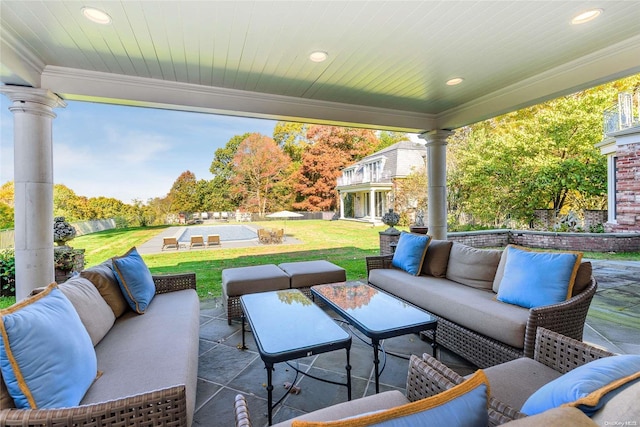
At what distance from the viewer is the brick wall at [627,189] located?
8.04m

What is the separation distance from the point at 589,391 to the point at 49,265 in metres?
4.89

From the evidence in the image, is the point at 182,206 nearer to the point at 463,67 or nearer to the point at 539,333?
the point at 463,67

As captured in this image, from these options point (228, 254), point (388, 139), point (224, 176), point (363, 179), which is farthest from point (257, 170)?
point (388, 139)

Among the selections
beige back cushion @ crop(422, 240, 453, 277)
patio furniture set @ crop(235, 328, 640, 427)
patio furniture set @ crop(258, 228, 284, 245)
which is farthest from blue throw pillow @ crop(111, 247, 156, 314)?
patio furniture set @ crop(258, 228, 284, 245)

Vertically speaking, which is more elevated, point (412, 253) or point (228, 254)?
point (412, 253)

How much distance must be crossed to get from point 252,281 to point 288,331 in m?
1.51

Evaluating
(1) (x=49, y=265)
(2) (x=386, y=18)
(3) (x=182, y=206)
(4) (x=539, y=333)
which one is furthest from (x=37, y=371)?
(3) (x=182, y=206)

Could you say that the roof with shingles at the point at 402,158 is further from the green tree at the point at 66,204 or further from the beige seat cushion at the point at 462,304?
the green tree at the point at 66,204

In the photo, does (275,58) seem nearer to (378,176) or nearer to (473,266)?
(473,266)

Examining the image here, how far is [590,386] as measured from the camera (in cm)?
93

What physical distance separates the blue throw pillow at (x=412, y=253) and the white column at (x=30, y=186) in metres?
4.36

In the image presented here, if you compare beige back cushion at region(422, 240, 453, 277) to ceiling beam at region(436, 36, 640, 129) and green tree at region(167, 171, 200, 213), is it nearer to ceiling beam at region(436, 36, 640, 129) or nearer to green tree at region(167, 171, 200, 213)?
ceiling beam at region(436, 36, 640, 129)

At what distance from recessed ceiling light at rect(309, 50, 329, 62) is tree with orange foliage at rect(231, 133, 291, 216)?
15.1m

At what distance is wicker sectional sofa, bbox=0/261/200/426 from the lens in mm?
1216
